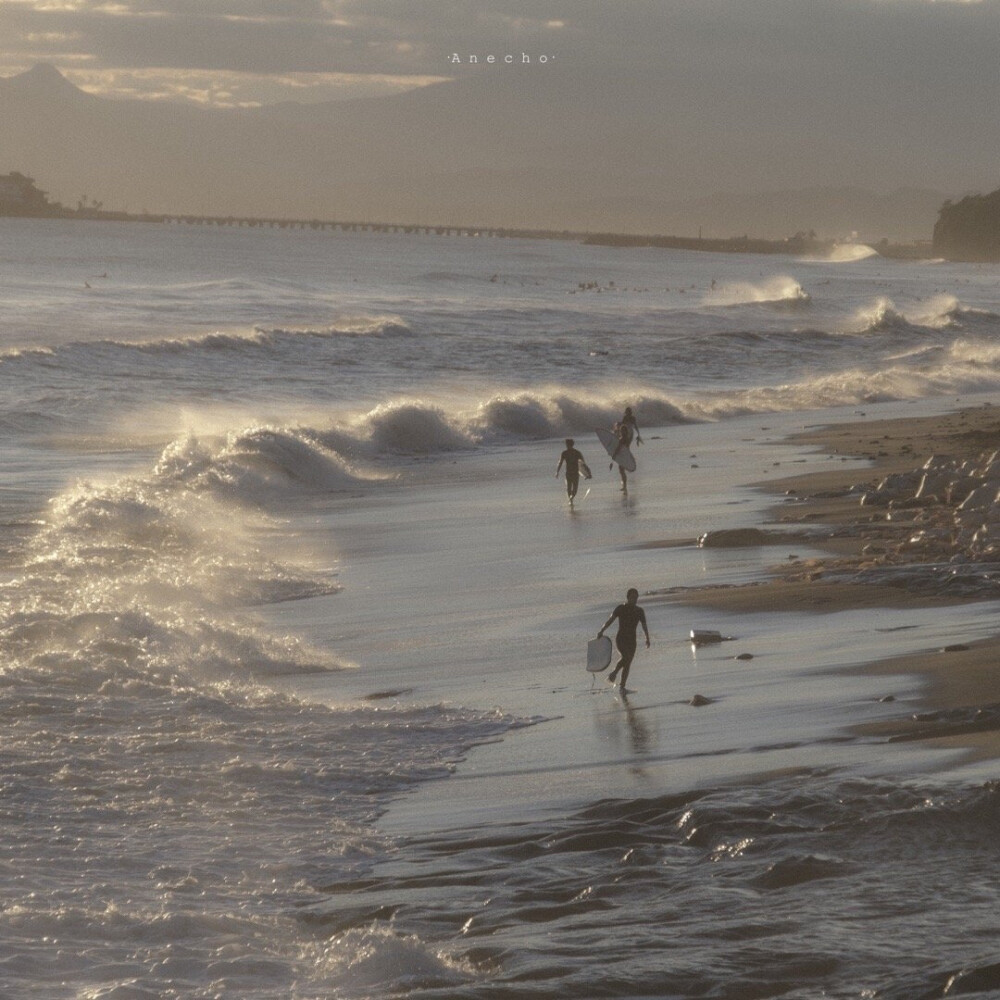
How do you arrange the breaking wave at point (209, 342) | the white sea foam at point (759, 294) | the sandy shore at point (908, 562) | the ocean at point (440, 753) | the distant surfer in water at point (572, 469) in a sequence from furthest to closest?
1. the white sea foam at point (759, 294)
2. the breaking wave at point (209, 342)
3. the distant surfer in water at point (572, 469)
4. the sandy shore at point (908, 562)
5. the ocean at point (440, 753)

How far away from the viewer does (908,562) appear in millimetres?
15094

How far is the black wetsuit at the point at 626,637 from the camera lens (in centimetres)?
1216

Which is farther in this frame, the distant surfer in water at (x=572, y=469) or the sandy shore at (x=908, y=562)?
the distant surfer in water at (x=572, y=469)

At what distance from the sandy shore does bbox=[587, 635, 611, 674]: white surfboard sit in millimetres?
2015

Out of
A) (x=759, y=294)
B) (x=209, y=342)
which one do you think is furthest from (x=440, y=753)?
(x=759, y=294)

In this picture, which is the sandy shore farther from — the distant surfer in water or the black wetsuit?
the distant surfer in water

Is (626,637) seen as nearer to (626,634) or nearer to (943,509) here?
(626,634)

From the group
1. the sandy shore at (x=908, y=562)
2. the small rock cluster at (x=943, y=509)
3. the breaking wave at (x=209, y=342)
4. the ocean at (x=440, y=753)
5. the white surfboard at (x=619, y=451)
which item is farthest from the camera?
the breaking wave at (x=209, y=342)

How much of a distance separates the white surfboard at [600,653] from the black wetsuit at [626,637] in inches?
3.7

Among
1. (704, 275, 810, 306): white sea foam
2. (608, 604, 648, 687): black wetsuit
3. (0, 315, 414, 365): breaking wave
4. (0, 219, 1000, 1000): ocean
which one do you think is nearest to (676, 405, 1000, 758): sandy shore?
(0, 219, 1000, 1000): ocean

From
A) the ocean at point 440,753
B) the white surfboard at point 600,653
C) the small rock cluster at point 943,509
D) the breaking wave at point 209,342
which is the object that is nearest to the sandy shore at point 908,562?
the small rock cluster at point 943,509

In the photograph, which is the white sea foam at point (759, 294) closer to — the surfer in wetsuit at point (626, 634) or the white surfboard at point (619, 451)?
the white surfboard at point (619, 451)

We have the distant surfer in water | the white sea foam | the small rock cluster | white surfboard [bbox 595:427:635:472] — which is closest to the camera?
the small rock cluster

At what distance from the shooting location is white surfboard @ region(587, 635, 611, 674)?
39.9ft
